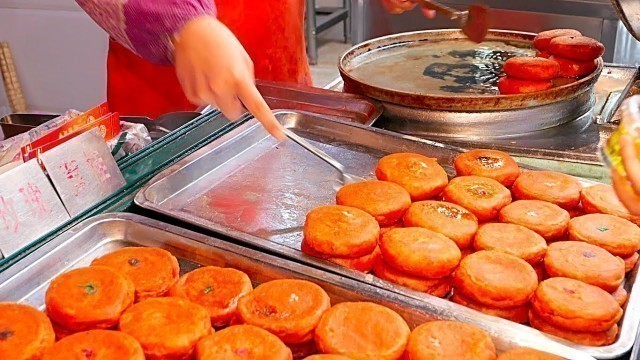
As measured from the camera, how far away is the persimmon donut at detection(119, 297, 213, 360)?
120 cm

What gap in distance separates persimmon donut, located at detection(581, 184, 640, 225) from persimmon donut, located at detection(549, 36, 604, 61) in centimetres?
81

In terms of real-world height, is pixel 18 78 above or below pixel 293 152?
below

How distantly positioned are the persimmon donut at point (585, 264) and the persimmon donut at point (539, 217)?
0.07 meters

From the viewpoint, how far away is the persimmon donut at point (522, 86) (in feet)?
7.47

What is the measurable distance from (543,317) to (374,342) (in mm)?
363

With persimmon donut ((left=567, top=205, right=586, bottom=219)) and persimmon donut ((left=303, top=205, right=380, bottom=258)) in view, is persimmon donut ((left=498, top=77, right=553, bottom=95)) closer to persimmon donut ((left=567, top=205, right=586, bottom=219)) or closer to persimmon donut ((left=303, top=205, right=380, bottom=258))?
persimmon donut ((left=567, top=205, right=586, bottom=219))

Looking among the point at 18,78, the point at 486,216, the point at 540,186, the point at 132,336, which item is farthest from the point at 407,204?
the point at 18,78

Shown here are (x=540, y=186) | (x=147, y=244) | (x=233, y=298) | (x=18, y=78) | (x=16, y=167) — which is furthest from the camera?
(x=18, y=78)

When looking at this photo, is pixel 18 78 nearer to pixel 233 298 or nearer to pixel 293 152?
pixel 293 152

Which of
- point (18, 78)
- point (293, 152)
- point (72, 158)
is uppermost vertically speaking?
point (72, 158)

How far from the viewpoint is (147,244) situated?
1.61 meters

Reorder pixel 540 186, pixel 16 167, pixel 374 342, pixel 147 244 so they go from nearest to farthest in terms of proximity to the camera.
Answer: pixel 374 342, pixel 16 167, pixel 147 244, pixel 540 186

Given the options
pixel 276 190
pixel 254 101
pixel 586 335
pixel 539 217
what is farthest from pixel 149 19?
pixel 586 335

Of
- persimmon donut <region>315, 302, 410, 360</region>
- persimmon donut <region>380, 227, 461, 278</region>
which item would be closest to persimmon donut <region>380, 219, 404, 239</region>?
persimmon donut <region>380, 227, 461, 278</region>
